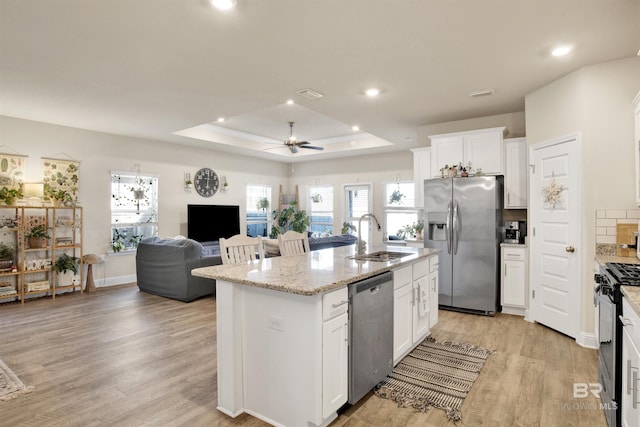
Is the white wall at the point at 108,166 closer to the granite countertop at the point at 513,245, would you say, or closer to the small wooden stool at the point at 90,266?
the small wooden stool at the point at 90,266

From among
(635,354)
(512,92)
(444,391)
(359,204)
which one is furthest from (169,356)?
(359,204)

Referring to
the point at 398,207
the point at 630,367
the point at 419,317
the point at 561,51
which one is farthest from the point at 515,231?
the point at 398,207

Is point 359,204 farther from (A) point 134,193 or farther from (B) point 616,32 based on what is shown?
(B) point 616,32

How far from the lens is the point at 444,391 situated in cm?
256

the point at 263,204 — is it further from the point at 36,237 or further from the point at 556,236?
the point at 556,236

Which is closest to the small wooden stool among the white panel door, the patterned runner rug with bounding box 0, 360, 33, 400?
the patterned runner rug with bounding box 0, 360, 33, 400

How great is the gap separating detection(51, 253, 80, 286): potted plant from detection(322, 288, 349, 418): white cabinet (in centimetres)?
523

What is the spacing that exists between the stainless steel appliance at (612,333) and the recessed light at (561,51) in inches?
75.5

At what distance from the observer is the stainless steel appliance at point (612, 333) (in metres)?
1.86

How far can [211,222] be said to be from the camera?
7629 millimetres

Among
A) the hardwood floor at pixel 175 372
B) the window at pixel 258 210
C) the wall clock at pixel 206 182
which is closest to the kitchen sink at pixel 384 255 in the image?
the hardwood floor at pixel 175 372

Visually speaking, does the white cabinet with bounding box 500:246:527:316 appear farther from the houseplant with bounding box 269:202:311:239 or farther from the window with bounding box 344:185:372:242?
the houseplant with bounding box 269:202:311:239

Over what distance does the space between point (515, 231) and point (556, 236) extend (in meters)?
0.79

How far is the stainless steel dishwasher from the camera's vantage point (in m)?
2.23
